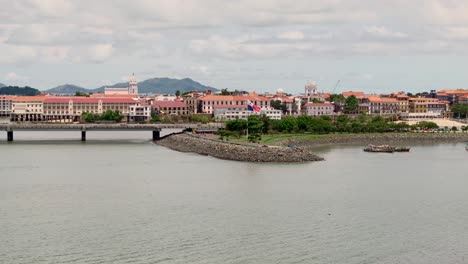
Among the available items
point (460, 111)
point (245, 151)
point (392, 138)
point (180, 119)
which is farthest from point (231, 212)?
point (460, 111)

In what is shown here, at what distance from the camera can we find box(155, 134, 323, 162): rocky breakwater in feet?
155

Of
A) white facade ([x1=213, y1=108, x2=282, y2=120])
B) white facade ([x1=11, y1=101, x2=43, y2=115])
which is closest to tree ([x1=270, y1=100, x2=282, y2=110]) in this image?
white facade ([x1=213, y1=108, x2=282, y2=120])

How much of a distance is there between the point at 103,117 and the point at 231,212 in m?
73.6

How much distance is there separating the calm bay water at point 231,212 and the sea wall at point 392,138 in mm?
21072

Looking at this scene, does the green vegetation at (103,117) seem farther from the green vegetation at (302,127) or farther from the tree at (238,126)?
the tree at (238,126)

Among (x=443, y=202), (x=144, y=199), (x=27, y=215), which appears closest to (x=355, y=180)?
(x=443, y=202)

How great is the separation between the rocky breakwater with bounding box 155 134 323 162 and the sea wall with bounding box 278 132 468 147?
10.5 metres

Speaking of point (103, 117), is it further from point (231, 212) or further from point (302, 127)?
point (231, 212)

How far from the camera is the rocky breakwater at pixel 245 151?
4734 centimetres

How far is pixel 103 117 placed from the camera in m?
100

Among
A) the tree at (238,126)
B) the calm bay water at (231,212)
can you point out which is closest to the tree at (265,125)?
the tree at (238,126)

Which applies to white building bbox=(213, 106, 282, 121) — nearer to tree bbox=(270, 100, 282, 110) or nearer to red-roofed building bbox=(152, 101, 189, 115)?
red-roofed building bbox=(152, 101, 189, 115)

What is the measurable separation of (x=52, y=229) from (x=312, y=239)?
7.66 meters

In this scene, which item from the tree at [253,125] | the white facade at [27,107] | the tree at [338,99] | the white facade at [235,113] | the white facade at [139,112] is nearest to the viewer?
the tree at [253,125]
